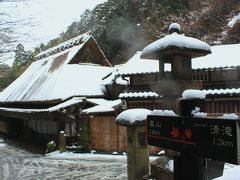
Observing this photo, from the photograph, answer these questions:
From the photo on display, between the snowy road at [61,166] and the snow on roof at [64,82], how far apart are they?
4.82 meters

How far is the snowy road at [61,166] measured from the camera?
13.2m

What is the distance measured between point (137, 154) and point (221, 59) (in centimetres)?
1141

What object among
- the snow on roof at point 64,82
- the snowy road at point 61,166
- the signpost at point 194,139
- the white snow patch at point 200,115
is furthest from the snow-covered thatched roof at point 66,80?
the white snow patch at point 200,115

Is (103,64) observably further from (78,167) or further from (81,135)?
(78,167)

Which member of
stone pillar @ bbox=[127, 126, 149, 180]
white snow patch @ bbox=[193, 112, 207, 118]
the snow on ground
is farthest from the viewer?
the snow on ground

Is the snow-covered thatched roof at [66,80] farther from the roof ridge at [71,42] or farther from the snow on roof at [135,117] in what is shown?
the snow on roof at [135,117]

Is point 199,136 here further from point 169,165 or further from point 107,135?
point 107,135

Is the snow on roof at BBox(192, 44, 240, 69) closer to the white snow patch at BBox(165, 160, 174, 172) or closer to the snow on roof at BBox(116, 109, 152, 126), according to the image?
the snow on roof at BBox(116, 109, 152, 126)

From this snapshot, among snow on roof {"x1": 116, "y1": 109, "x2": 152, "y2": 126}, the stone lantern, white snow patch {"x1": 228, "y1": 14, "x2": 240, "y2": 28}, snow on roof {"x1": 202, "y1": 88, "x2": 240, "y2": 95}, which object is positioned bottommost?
snow on roof {"x1": 116, "y1": 109, "x2": 152, "y2": 126}

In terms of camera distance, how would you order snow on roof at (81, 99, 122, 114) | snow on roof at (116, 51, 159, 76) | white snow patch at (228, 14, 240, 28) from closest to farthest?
snow on roof at (81, 99, 122, 114), snow on roof at (116, 51, 159, 76), white snow patch at (228, 14, 240, 28)

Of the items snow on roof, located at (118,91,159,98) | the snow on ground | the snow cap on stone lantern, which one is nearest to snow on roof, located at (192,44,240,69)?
snow on roof, located at (118,91,159,98)

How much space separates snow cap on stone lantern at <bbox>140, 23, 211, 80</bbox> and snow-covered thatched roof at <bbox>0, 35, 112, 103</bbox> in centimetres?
1409

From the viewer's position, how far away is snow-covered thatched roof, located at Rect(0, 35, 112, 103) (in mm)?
22719

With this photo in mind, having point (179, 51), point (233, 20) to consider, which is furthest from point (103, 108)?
point (233, 20)
